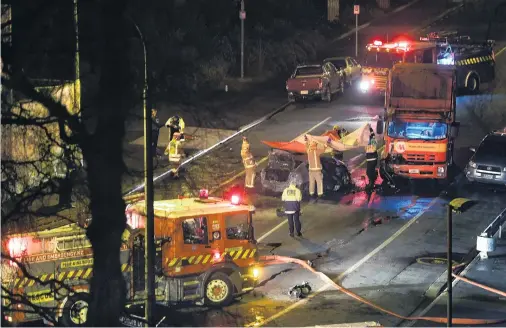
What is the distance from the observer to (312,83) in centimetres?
3847

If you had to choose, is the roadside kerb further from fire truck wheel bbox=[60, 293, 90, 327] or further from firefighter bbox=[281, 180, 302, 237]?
fire truck wheel bbox=[60, 293, 90, 327]

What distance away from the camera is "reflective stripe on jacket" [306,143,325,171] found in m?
27.3

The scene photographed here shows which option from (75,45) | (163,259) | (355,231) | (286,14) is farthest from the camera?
(286,14)

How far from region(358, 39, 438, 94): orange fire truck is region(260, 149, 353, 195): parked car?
10233mm

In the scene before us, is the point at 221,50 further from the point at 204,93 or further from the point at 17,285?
the point at 17,285

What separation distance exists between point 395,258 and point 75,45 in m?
9.69

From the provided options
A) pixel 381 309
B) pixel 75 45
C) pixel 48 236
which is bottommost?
pixel 381 309

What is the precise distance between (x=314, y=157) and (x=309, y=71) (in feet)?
39.6

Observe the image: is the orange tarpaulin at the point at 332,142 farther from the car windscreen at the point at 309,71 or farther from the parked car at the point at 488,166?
the car windscreen at the point at 309,71

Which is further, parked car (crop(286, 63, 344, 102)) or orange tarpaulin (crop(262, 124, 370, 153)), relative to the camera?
parked car (crop(286, 63, 344, 102))

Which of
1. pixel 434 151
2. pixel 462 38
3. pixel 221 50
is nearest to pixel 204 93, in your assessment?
pixel 221 50

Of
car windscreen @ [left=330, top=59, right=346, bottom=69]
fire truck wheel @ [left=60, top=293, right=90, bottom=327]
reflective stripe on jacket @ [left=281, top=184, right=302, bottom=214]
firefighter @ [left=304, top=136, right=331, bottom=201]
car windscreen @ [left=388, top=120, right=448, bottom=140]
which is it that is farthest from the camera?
car windscreen @ [left=330, top=59, right=346, bottom=69]

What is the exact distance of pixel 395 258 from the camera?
76.3 ft

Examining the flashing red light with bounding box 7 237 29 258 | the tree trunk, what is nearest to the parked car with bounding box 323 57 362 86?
the flashing red light with bounding box 7 237 29 258
